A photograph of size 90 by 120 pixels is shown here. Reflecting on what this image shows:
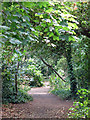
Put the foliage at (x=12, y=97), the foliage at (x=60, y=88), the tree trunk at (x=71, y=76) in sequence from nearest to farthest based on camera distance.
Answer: the foliage at (x=12, y=97)
the tree trunk at (x=71, y=76)
the foliage at (x=60, y=88)

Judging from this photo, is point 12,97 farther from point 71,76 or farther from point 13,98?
point 71,76

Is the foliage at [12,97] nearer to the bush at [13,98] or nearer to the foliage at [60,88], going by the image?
the bush at [13,98]

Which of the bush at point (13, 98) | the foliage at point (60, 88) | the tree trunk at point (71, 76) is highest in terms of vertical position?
the tree trunk at point (71, 76)

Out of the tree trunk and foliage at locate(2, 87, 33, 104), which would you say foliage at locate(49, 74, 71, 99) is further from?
foliage at locate(2, 87, 33, 104)

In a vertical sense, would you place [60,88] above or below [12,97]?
below

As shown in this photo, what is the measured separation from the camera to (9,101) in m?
3.99

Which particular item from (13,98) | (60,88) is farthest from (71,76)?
(13,98)

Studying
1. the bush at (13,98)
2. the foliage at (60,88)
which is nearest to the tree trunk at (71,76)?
the foliage at (60,88)

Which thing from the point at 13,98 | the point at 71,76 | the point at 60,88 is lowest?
the point at 60,88

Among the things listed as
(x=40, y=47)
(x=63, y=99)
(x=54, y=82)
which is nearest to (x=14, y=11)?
(x=40, y=47)

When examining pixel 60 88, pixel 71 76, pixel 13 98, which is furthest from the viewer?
pixel 60 88

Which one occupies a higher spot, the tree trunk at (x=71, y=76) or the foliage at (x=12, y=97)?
the tree trunk at (x=71, y=76)

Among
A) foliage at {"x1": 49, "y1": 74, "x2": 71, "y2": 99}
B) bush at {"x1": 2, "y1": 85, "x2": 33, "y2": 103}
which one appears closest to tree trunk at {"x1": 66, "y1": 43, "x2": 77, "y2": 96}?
foliage at {"x1": 49, "y1": 74, "x2": 71, "y2": 99}

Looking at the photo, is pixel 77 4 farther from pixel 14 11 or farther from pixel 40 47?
pixel 14 11
